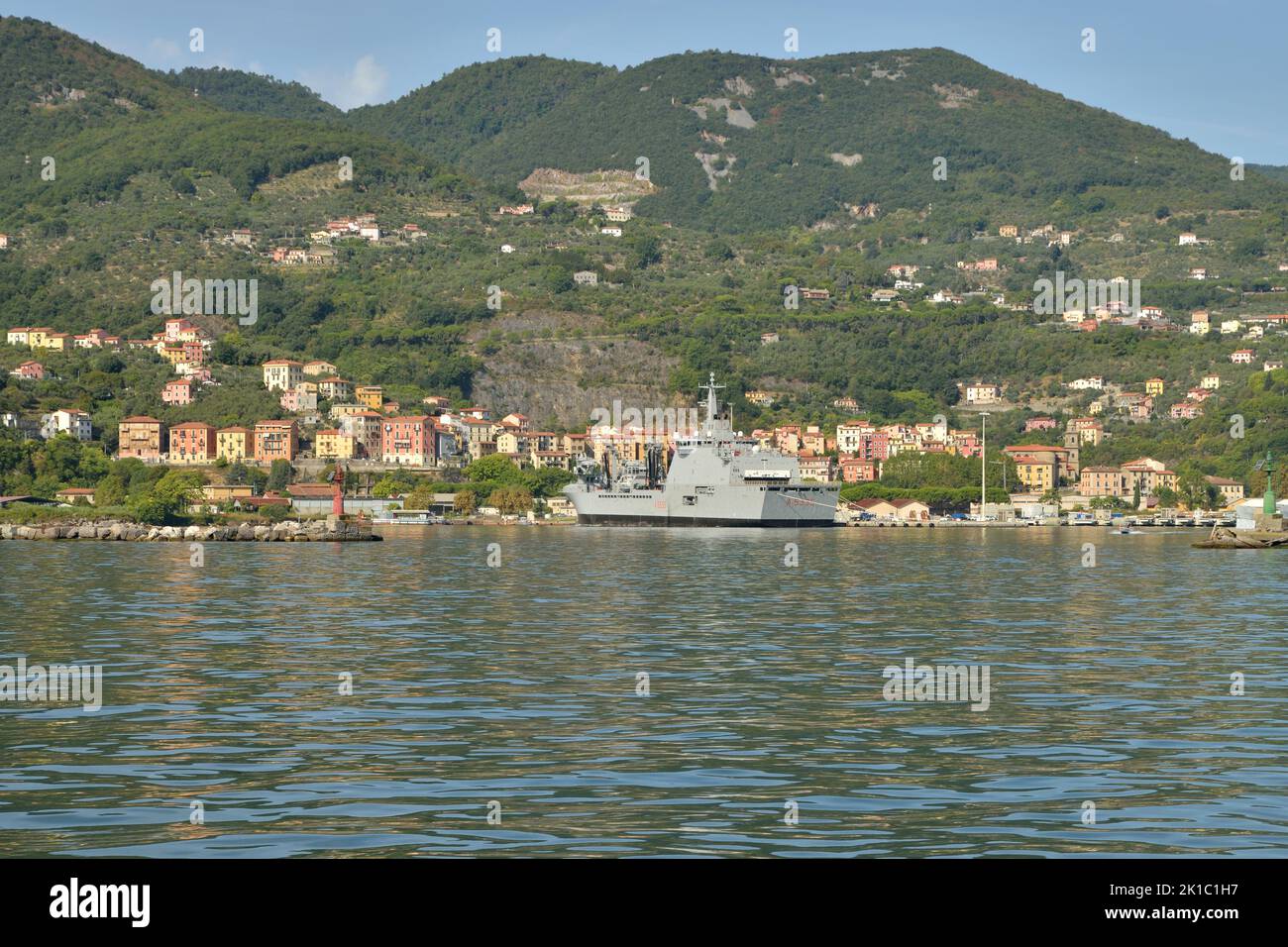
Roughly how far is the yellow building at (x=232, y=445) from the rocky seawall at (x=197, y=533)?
180 feet

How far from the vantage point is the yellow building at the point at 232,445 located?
149125mm

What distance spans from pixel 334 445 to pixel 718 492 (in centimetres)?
5174

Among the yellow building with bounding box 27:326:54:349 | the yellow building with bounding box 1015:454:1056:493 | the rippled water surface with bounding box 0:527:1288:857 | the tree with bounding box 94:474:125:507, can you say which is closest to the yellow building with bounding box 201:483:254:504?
the tree with bounding box 94:474:125:507

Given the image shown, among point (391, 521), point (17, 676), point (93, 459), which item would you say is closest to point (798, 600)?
point (17, 676)

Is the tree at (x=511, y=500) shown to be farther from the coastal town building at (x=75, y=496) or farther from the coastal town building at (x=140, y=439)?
the coastal town building at (x=75, y=496)

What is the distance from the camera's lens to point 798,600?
3866 cm

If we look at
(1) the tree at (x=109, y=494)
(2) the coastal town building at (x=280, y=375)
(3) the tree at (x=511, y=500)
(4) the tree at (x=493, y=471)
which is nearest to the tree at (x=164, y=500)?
(1) the tree at (x=109, y=494)

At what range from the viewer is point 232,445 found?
14950 centimetres

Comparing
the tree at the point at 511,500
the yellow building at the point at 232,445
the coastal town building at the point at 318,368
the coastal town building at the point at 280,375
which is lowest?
the tree at the point at 511,500

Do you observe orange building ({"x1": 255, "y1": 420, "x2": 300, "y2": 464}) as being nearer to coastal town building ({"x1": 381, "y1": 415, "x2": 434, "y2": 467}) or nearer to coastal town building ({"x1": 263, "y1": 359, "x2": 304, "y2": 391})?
coastal town building ({"x1": 381, "y1": 415, "x2": 434, "y2": 467})

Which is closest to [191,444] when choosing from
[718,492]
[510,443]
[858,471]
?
[510,443]

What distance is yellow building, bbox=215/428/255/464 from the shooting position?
149125 millimetres

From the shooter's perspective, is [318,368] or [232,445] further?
[318,368]

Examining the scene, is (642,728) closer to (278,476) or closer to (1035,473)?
(278,476)
